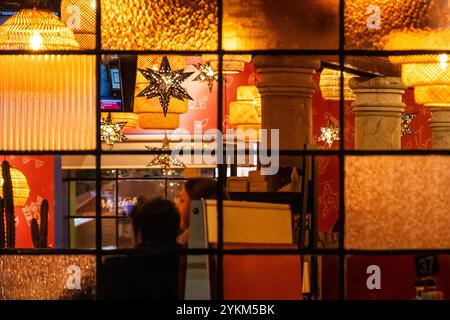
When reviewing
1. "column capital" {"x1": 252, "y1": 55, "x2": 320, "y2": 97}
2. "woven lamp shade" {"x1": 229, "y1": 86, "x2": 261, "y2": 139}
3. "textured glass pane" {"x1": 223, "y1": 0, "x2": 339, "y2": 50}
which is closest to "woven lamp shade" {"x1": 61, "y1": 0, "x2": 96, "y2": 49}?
"textured glass pane" {"x1": 223, "y1": 0, "x2": 339, "y2": 50}

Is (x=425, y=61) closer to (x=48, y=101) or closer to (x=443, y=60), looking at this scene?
(x=443, y=60)

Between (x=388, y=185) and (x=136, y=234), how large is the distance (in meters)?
1.56

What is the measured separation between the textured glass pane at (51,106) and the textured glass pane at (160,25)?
24cm

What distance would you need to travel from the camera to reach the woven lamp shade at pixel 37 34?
6.53 m

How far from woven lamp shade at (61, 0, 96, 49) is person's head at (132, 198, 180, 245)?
3.55 ft

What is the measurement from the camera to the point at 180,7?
6.46m

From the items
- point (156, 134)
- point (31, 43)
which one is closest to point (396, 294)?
point (31, 43)

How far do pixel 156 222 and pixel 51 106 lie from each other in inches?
39.0

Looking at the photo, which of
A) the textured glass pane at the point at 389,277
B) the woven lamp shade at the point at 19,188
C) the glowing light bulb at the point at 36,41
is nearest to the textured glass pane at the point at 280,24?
the glowing light bulb at the point at 36,41

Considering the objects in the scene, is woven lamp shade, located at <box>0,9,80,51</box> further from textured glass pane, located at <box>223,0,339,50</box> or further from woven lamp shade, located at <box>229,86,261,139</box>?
woven lamp shade, located at <box>229,86,261,139</box>

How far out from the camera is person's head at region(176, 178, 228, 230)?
6.37 m

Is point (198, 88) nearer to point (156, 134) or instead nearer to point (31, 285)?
point (156, 134)

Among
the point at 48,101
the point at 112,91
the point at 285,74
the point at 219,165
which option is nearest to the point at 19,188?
the point at 48,101

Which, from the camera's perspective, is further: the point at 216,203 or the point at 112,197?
the point at 112,197
